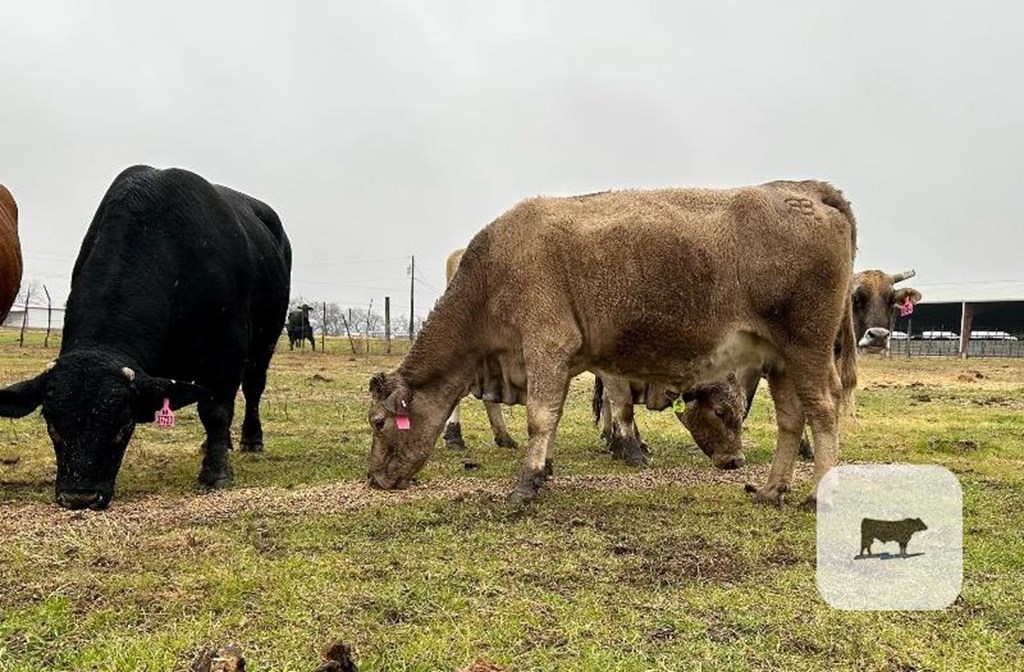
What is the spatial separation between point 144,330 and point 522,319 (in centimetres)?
314

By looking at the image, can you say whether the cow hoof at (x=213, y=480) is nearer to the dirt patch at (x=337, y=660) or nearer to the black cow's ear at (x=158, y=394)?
the black cow's ear at (x=158, y=394)

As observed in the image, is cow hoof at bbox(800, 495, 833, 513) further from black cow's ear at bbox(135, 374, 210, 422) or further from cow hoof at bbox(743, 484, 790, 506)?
black cow's ear at bbox(135, 374, 210, 422)

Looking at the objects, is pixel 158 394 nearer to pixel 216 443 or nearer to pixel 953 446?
pixel 216 443

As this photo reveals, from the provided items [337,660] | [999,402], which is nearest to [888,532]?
[337,660]

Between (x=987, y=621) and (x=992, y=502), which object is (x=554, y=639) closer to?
(x=987, y=621)

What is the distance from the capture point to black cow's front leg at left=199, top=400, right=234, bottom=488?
7.22m

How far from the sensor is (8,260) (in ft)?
30.6

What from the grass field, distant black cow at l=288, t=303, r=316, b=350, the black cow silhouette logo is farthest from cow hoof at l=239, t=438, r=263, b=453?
distant black cow at l=288, t=303, r=316, b=350

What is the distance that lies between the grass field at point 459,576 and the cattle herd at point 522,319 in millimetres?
596

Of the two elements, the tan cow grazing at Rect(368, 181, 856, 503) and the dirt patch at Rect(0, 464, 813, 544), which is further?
the tan cow grazing at Rect(368, 181, 856, 503)

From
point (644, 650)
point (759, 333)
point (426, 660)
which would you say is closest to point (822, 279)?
point (759, 333)

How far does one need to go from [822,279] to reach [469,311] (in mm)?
3024

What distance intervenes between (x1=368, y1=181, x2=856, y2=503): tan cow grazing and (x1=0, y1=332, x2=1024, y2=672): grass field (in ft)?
2.42

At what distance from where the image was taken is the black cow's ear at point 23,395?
6047mm
